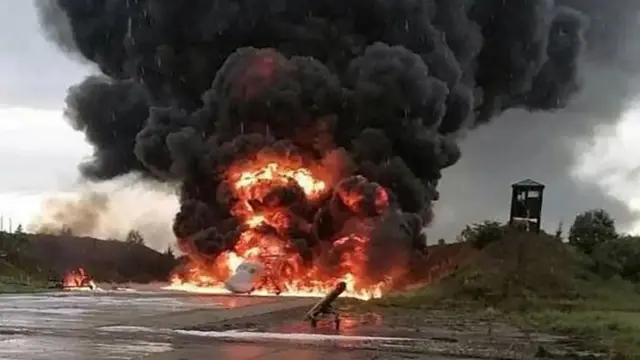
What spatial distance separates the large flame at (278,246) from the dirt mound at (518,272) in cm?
652

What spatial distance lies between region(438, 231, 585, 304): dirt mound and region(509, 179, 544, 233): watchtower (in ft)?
3.49

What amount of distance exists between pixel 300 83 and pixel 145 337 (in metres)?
33.8

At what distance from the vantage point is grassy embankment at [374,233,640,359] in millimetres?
33500

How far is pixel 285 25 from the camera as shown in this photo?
60.4 m

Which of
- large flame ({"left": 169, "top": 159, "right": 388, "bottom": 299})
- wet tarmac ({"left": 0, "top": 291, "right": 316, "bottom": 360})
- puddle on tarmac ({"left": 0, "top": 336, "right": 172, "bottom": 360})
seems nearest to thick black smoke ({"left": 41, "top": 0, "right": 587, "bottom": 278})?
large flame ({"left": 169, "top": 159, "right": 388, "bottom": 299})

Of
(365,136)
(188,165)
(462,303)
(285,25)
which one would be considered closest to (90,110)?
(188,165)

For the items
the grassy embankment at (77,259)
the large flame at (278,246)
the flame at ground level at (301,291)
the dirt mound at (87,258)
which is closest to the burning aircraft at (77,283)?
the grassy embankment at (77,259)

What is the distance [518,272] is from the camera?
151 ft

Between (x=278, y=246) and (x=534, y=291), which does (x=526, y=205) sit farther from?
(x=278, y=246)

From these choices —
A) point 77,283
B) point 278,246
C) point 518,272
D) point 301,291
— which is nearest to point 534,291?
point 518,272

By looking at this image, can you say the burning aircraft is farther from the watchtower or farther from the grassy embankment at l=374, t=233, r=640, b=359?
the watchtower

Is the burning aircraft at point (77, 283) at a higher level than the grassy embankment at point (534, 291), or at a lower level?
lower

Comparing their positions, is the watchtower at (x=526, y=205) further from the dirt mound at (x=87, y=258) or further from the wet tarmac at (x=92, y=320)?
the dirt mound at (x=87, y=258)

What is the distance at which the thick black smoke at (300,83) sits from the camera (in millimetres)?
55750
